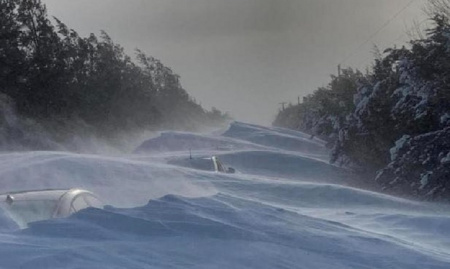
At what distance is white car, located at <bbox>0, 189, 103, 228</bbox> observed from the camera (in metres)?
8.36

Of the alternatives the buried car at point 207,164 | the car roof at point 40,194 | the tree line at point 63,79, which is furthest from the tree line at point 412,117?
the tree line at point 63,79

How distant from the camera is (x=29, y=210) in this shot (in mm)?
8555

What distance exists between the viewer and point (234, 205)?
10.2 metres

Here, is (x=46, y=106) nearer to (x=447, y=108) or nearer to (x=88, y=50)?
(x=88, y=50)

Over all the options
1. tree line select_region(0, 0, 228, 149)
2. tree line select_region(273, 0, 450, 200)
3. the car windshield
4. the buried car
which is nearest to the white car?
the car windshield

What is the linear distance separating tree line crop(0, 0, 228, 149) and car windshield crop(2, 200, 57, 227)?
103ft

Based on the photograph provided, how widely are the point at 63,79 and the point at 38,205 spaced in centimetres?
3661

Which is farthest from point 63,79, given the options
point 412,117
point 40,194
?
point 40,194

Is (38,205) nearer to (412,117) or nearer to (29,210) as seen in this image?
(29,210)

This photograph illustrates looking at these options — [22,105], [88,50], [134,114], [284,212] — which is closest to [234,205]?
[284,212]

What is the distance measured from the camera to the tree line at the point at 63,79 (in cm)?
4188

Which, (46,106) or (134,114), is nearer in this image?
(46,106)

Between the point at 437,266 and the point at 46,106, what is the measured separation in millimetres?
37045

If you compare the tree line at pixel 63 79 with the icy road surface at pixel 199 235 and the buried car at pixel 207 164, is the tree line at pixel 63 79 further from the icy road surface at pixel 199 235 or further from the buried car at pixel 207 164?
the icy road surface at pixel 199 235
